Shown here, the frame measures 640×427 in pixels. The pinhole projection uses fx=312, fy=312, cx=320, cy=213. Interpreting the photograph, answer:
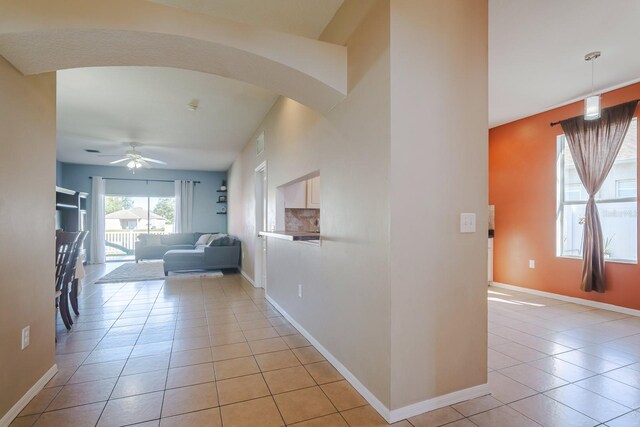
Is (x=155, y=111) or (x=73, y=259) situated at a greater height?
(x=155, y=111)

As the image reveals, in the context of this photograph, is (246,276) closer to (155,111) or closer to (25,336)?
(155,111)

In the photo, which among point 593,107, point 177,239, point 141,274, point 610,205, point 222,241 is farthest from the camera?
point 177,239

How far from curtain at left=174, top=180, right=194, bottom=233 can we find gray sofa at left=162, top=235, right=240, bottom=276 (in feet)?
9.21

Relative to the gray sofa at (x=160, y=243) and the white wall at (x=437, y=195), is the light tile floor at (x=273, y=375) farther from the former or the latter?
the gray sofa at (x=160, y=243)

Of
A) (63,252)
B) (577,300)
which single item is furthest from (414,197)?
(577,300)

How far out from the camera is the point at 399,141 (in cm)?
181

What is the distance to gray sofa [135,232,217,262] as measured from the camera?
28.0 ft

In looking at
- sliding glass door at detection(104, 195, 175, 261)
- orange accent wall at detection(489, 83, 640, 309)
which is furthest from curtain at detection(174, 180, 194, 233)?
orange accent wall at detection(489, 83, 640, 309)

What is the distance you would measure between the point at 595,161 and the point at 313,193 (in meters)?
3.62

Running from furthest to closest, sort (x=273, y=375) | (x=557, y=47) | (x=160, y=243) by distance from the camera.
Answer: (x=160, y=243) < (x=557, y=47) < (x=273, y=375)

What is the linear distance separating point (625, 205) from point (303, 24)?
432 centimetres

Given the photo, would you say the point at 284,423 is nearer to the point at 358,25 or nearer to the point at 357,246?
the point at 357,246

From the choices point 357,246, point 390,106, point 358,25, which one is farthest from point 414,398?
point 358,25

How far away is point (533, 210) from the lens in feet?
15.6
